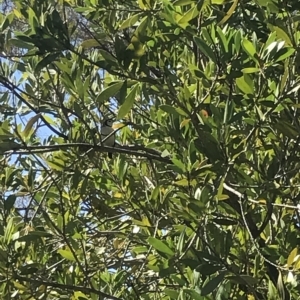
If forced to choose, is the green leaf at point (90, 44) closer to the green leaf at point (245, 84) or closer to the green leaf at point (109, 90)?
the green leaf at point (109, 90)

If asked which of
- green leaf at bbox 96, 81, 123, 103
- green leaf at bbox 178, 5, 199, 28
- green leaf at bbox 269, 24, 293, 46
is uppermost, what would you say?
green leaf at bbox 178, 5, 199, 28

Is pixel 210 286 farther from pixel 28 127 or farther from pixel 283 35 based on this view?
pixel 28 127

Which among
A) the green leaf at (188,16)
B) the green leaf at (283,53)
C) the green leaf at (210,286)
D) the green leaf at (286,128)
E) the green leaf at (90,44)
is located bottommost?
the green leaf at (210,286)

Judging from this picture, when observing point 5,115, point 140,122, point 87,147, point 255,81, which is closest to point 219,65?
point 255,81

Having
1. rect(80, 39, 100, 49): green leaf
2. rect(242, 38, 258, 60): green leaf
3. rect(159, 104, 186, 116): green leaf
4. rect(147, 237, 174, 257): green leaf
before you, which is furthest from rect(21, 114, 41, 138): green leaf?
rect(242, 38, 258, 60): green leaf

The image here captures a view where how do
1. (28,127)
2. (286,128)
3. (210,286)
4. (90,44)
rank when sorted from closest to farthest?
(210,286) → (286,128) → (90,44) → (28,127)

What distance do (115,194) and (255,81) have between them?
81cm

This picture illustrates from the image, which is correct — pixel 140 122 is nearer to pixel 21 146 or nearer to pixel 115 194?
pixel 115 194

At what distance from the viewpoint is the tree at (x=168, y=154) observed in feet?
4.62

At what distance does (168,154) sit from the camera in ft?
5.50

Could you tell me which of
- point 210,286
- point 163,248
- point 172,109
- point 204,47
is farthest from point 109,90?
point 210,286

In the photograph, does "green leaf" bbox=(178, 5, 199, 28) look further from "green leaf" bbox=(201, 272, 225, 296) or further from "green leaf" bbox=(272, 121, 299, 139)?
"green leaf" bbox=(201, 272, 225, 296)

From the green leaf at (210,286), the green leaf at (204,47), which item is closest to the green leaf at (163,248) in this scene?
the green leaf at (210,286)

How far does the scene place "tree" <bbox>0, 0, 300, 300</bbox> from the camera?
141cm
